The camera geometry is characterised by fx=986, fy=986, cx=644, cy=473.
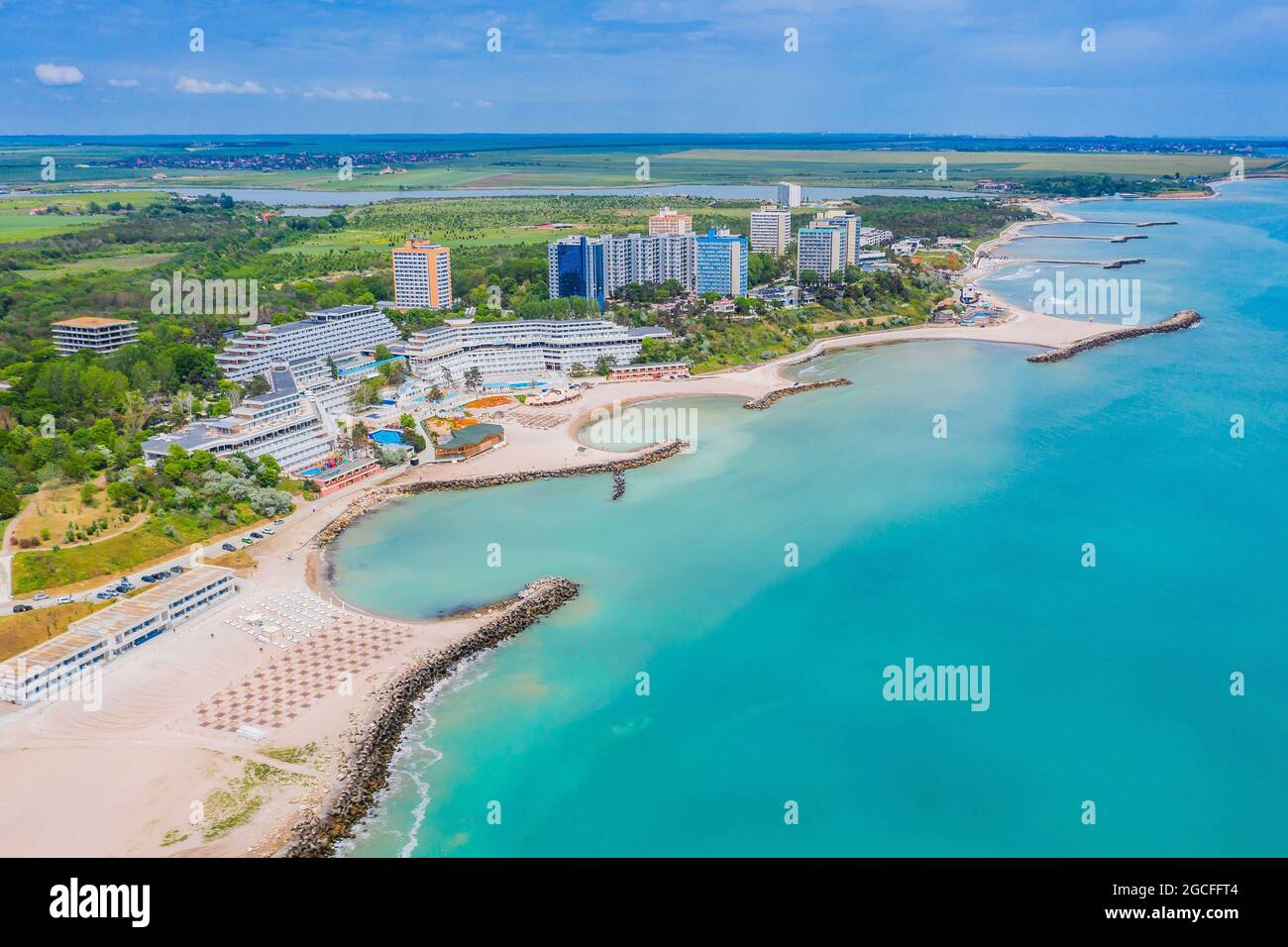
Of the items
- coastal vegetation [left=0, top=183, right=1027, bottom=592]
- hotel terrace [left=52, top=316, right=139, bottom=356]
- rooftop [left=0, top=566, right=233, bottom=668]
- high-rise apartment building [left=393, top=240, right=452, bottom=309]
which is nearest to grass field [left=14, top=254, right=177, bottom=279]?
coastal vegetation [left=0, top=183, right=1027, bottom=592]

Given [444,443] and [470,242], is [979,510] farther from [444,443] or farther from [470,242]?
[470,242]

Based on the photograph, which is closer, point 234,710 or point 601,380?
point 234,710

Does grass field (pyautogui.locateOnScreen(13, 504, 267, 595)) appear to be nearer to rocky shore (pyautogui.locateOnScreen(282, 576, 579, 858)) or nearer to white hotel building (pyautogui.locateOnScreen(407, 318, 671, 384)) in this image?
rocky shore (pyautogui.locateOnScreen(282, 576, 579, 858))

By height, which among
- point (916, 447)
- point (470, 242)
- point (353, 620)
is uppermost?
point (470, 242)

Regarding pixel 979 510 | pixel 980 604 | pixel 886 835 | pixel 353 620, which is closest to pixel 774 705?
pixel 886 835

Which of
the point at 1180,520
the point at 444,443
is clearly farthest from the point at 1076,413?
the point at 444,443

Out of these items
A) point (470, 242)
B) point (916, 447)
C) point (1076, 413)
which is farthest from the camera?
point (470, 242)

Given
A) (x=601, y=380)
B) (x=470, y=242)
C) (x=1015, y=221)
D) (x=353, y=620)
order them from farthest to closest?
1. (x=1015, y=221)
2. (x=470, y=242)
3. (x=601, y=380)
4. (x=353, y=620)
